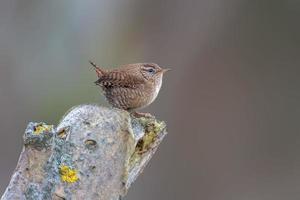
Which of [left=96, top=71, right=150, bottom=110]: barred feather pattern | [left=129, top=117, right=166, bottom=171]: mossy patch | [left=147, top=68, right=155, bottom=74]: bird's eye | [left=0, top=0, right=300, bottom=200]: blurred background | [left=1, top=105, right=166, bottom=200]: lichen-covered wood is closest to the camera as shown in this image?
[left=1, top=105, right=166, bottom=200]: lichen-covered wood

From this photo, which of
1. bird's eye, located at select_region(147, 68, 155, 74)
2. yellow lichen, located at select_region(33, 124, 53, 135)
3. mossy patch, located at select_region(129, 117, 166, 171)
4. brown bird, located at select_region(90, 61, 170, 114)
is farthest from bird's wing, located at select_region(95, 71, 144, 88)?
→ yellow lichen, located at select_region(33, 124, 53, 135)

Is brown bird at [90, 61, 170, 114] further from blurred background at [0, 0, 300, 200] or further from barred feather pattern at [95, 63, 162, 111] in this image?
blurred background at [0, 0, 300, 200]

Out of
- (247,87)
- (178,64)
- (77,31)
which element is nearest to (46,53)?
(77,31)

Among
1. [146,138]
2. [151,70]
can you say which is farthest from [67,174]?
[151,70]

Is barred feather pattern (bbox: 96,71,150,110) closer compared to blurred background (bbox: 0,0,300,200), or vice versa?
barred feather pattern (bbox: 96,71,150,110)

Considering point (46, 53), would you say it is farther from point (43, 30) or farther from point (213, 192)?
point (213, 192)

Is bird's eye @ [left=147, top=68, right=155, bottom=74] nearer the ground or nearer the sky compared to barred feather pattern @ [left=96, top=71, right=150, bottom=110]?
nearer the sky

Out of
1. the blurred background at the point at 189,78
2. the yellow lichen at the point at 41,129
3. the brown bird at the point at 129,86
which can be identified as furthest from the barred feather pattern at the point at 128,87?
the blurred background at the point at 189,78
